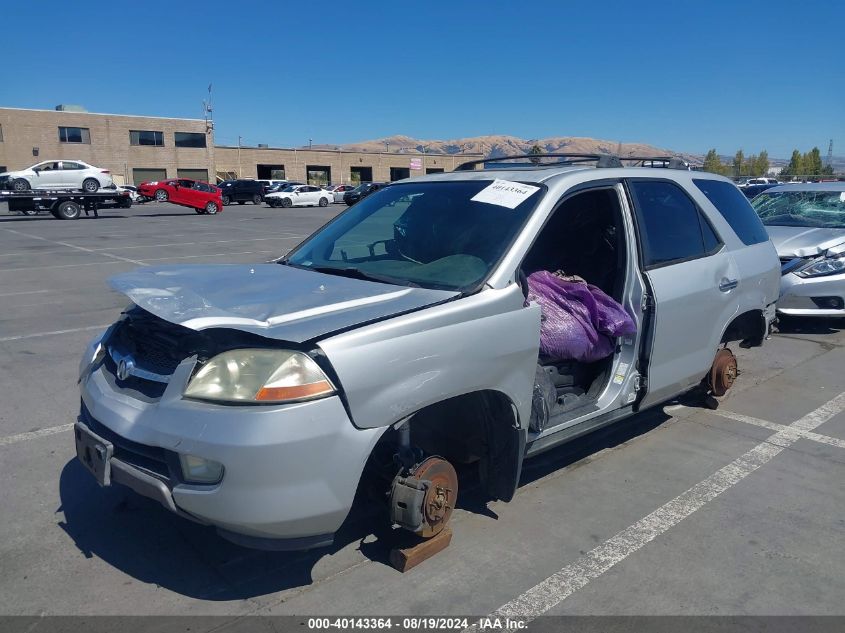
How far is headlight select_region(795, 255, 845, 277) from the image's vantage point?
788 cm

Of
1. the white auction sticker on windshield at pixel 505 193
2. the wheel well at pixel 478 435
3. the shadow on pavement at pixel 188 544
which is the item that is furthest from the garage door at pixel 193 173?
the wheel well at pixel 478 435

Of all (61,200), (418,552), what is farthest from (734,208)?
(61,200)

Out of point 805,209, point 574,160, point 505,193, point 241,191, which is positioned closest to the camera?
point 505,193

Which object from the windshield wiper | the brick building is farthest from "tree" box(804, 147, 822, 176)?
the windshield wiper

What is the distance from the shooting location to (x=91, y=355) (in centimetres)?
346

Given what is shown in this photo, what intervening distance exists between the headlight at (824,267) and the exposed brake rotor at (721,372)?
3282mm

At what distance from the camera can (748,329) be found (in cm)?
548

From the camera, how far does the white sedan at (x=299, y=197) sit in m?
44.5

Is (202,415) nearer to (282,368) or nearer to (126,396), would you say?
(282,368)

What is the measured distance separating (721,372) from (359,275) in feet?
10.6

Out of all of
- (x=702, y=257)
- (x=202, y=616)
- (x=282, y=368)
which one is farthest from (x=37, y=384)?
(x=702, y=257)

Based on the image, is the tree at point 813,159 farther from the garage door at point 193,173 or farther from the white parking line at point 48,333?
the white parking line at point 48,333

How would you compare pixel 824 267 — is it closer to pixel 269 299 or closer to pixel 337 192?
pixel 269 299

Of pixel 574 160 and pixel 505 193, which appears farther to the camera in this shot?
pixel 574 160
